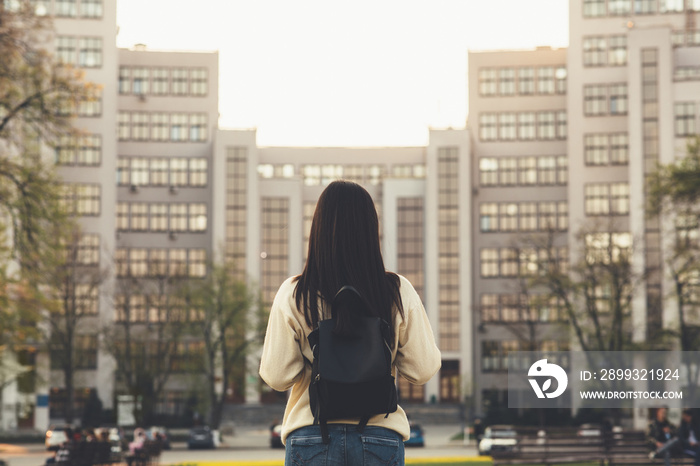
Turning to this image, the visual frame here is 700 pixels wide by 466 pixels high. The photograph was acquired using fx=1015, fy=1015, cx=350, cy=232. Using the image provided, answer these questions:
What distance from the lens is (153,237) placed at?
3565 inches

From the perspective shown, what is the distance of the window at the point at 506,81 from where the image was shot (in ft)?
300

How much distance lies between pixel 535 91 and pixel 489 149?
657 cm

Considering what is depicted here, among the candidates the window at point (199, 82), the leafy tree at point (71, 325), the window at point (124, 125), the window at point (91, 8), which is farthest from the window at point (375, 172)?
the leafy tree at point (71, 325)

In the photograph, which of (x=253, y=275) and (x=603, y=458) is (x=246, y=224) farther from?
(x=603, y=458)

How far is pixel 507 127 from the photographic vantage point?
91438 millimetres

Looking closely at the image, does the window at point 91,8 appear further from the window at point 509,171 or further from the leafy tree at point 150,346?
the window at point 509,171

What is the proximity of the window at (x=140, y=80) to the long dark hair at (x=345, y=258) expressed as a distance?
90.0 m

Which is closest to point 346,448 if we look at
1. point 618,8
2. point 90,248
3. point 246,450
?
point 246,450

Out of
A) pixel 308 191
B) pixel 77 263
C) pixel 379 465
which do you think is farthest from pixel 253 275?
pixel 379 465

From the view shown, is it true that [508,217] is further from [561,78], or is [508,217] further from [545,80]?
[561,78]

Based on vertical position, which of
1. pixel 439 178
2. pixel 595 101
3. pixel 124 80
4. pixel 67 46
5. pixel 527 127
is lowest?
pixel 439 178

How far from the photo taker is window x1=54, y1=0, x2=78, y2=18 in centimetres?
8488

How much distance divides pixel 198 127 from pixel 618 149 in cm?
3692

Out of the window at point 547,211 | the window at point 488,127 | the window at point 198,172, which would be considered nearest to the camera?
the window at point 547,211
